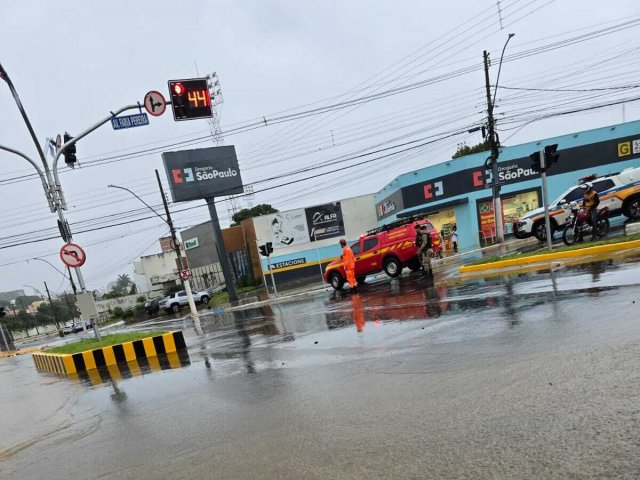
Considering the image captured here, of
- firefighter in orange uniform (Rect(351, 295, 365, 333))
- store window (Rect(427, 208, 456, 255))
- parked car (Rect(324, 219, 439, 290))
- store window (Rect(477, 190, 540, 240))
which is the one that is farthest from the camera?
store window (Rect(427, 208, 456, 255))

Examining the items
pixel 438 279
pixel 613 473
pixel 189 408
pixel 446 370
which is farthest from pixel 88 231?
pixel 613 473

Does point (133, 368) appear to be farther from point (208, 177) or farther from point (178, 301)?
point (178, 301)

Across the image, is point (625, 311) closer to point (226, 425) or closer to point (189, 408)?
point (226, 425)

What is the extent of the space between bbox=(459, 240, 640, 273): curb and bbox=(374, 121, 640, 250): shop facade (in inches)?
678

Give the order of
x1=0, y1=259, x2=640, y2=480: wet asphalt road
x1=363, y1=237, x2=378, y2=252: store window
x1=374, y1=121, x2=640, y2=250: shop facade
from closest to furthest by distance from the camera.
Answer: x1=0, y1=259, x2=640, y2=480: wet asphalt road, x1=363, y1=237, x2=378, y2=252: store window, x1=374, y1=121, x2=640, y2=250: shop facade

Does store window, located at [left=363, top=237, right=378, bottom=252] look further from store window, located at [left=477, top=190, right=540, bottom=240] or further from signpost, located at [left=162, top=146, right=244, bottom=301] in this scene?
signpost, located at [left=162, top=146, right=244, bottom=301]

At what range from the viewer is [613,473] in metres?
2.62

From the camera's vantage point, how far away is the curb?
1132 cm

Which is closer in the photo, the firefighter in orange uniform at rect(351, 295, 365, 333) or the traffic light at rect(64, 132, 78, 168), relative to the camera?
the firefighter in orange uniform at rect(351, 295, 365, 333)

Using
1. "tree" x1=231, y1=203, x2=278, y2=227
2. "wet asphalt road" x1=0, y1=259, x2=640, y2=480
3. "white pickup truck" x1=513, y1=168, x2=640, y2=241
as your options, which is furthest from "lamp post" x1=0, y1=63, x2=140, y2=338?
"tree" x1=231, y1=203, x2=278, y2=227

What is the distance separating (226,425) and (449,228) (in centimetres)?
2966

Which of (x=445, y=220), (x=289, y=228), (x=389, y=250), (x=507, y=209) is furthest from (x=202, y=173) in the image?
(x=507, y=209)

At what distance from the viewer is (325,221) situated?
38.8 metres

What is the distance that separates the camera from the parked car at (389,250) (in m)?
16.8
